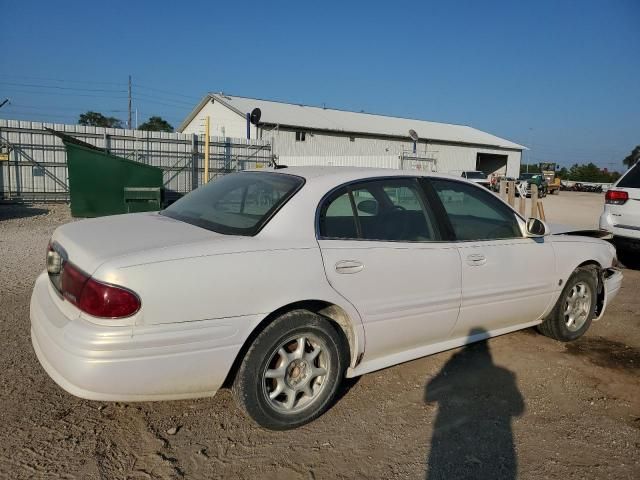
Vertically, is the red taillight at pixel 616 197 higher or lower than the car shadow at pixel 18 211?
higher

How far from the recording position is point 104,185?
11.3 m

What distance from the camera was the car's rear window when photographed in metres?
7.13

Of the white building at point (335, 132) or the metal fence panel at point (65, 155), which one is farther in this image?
the white building at point (335, 132)

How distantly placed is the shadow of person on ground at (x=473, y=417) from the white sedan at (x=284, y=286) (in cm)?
28

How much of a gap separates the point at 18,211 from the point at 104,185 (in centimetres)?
330

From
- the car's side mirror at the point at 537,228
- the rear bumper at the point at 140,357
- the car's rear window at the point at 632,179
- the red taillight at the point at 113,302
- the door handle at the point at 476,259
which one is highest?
the car's rear window at the point at 632,179

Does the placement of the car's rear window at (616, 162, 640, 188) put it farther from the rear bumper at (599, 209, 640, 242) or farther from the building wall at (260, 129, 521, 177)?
the building wall at (260, 129, 521, 177)

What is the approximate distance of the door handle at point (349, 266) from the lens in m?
2.89

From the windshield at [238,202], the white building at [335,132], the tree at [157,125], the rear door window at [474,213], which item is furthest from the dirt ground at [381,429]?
the tree at [157,125]

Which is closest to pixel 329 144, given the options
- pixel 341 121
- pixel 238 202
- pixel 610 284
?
pixel 341 121

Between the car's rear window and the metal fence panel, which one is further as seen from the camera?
the metal fence panel

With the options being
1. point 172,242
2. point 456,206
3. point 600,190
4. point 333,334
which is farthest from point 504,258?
point 600,190

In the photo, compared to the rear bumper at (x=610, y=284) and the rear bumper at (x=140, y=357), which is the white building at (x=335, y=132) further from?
the rear bumper at (x=140, y=357)

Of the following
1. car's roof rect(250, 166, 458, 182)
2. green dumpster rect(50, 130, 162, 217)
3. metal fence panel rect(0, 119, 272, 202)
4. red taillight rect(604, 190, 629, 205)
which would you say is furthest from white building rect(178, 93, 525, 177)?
car's roof rect(250, 166, 458, 182)
